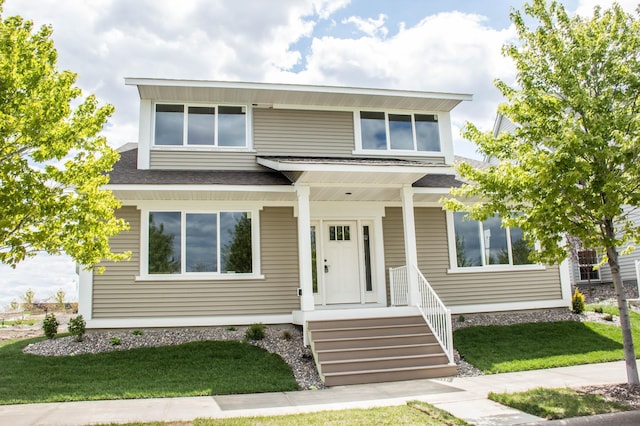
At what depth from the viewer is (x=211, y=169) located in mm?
12781

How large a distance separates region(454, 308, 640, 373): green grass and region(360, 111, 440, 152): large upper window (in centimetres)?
518

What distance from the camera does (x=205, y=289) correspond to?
12000 millimetres

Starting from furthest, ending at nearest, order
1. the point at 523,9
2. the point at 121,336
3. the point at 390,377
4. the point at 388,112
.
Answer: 1. the point at 388,112
2. the point at 121,336
3. the point at 390,377
4. the point at 523,9

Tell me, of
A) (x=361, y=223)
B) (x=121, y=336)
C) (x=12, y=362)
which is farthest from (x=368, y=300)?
(x=12, y=362)

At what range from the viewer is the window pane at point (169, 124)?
1289cm

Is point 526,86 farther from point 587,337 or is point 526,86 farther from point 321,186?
point 587,337

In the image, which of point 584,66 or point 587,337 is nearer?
point 584,66

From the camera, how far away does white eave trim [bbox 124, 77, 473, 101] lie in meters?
12.3

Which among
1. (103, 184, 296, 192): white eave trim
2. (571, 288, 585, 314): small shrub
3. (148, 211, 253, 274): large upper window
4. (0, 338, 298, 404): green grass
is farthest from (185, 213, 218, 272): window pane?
(571, 288, 585, 314): small shrub

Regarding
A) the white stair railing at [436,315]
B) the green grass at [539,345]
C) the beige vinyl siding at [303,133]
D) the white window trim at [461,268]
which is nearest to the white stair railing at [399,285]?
the white stair railing at [436,315]

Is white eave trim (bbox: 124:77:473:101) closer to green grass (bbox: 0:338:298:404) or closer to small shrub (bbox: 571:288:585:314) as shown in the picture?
small shrub (bbox: 571:288:585:314)

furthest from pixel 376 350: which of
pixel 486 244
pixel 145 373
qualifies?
pixel 486 244

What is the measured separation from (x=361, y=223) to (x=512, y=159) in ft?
18.1

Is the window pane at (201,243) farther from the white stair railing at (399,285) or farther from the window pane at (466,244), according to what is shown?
the window pane at (466,244)
